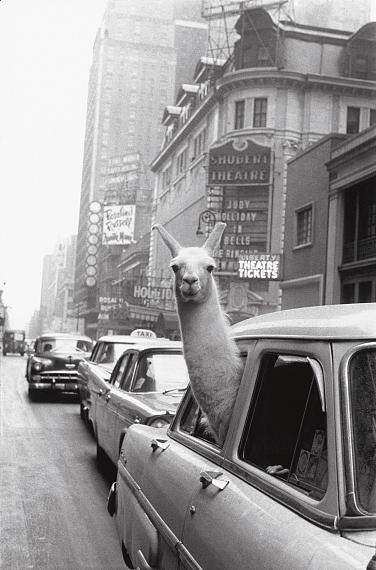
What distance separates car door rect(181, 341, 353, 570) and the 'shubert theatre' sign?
4184cm

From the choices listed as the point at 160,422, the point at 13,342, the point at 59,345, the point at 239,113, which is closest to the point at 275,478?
the point at 160,422

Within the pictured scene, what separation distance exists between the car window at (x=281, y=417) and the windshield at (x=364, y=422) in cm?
43

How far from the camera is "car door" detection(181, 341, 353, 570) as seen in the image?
7.11 feet

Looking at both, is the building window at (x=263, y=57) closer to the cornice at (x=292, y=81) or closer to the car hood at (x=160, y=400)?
the cornice at (x=292, y=81)

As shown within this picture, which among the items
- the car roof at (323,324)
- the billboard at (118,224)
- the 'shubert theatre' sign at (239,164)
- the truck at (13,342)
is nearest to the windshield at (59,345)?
the car roof at (323,324)

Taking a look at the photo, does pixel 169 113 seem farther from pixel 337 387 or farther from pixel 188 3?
pixel 188 3

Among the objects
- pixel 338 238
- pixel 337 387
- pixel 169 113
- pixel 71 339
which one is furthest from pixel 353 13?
pixel 337 387

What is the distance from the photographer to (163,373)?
7969 millimetres

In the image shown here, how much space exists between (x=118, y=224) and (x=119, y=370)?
318 feet

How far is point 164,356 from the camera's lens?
8.09 metres

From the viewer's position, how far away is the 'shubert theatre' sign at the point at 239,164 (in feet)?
146

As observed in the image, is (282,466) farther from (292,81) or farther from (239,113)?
(239,113)

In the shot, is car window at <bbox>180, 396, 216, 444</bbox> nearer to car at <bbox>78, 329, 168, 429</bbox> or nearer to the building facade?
car at <bbox>78, 329, 168, 429</bbox>

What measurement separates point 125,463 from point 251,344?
176 cm
